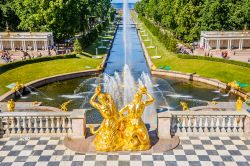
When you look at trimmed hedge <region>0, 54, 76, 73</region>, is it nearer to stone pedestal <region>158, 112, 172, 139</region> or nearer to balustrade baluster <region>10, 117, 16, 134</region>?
balustrade baluster <region>10, 117, 16, 134</region>

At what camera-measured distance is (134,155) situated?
18.1m

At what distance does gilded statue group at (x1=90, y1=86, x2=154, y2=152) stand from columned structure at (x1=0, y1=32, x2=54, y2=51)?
56.1m

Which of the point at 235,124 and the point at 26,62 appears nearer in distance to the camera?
the point at 235,124

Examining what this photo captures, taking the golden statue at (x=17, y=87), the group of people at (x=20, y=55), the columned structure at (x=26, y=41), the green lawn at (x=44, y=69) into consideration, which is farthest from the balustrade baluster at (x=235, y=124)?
the columned structure at (x=26, y=41)

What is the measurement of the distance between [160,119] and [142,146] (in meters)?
2.06

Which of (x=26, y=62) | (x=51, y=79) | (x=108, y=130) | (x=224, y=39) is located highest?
(x=224, y=39)

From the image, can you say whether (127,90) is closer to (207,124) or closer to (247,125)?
(207,124)

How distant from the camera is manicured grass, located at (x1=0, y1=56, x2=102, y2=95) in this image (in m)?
47.3

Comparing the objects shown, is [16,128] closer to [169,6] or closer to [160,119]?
[160,119]

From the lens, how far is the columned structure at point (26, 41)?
235 ft

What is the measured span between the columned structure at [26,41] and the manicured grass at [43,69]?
41.8 ft

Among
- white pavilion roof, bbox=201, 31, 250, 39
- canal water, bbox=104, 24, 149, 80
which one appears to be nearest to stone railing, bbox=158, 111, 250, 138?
canal water, bbox=104, 24, 149, 80

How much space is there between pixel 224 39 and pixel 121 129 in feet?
196

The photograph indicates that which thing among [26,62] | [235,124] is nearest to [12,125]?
A: [235,124]
